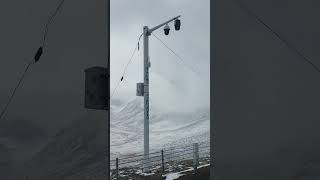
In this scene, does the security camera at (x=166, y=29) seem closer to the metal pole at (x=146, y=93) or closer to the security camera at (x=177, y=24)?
the security camera at (x=177, y=24)

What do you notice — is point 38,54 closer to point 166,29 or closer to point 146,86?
point 146,86

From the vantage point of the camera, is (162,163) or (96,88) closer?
(96,88)

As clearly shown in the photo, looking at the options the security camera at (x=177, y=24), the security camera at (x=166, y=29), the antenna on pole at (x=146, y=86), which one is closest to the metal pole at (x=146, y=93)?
the antenna on pole at (x=146, y=86)

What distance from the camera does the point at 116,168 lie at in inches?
440
